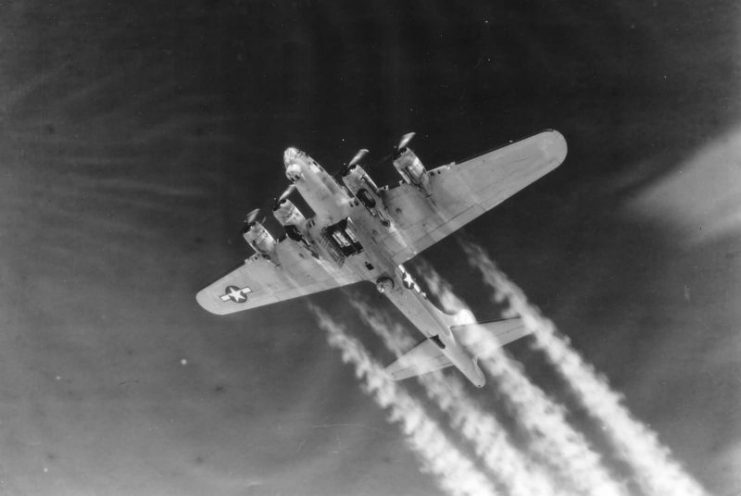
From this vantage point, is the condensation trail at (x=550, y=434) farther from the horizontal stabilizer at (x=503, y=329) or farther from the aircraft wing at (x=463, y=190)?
the aircraft wing at (x=463, y=190)

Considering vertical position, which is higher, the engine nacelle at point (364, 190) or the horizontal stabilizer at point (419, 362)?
the engine nacelle at point (364, 190)

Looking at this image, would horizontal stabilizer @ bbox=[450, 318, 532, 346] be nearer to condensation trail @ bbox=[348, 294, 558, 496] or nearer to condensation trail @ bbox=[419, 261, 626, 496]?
condensation trail @ bbox=[419, 261, 626, 496]

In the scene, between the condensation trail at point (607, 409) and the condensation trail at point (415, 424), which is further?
the condensation trail at point (415, 424)

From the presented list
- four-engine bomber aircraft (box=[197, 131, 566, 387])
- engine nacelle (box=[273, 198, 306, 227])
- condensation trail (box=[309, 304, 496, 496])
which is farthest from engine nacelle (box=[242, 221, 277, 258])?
condensation trail (box=[309, 304, 496, 496])

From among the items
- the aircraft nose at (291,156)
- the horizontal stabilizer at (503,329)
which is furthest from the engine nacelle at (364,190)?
the horizontal stabilizer at (503,329)

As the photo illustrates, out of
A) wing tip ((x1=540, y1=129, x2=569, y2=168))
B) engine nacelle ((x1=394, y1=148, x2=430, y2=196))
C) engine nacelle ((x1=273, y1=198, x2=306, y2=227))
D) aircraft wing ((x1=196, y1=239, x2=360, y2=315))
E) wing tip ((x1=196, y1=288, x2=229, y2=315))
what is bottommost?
wing tip ((x1=196, y1=288, x2=229, y2=315))

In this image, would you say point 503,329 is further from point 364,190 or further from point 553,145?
point 364,190

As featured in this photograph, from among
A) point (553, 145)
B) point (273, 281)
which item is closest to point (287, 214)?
point (273, 281)

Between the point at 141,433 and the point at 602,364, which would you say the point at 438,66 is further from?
the point at 141,433
